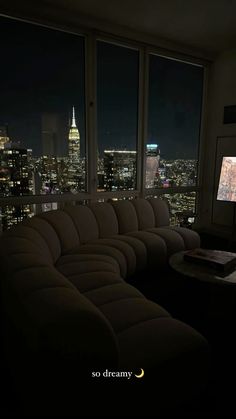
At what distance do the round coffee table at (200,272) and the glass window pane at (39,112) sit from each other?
6.25 feet

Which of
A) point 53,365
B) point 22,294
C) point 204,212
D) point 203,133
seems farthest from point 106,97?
point 53,365

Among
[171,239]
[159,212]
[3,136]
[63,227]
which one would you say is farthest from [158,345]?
[3,136]

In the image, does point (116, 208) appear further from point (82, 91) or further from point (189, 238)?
point (82, 91)

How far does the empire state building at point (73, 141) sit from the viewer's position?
372 cm

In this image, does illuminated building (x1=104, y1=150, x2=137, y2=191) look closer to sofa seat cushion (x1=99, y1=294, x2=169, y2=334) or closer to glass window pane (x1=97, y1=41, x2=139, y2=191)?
glass window pane (x1=97, y1=41, x2=139, y2=191)

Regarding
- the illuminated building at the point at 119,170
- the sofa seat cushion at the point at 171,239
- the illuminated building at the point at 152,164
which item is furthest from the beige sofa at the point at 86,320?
the illuminated building at the point at 152,164

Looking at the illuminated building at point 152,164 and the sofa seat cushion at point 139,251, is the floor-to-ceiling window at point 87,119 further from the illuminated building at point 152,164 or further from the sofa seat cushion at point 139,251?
the sofa seat cushion at point 139,251

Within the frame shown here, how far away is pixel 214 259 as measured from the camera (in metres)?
2.36

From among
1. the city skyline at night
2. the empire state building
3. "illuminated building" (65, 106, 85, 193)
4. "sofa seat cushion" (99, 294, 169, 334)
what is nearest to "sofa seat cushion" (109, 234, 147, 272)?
"sofa seat cushion" (99, 294, 169, 334)

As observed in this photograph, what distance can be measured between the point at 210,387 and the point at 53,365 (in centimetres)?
108

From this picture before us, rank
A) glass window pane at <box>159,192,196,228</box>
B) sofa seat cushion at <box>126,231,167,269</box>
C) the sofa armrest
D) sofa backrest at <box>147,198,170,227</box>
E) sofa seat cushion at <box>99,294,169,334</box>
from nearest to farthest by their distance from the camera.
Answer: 1. the sofa armrest
2. sofa seat cushion at <box>99,294,169,334</box>
3. sofa seat cushion at <box>126,231,167,269</box>
4. sofa backrest at <box>147,198,170,227</box>
5. glass window pane at <box>159,192,196,228</box>

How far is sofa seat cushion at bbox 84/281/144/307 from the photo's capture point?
168 cm

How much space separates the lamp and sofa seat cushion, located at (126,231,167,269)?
1.69 meters

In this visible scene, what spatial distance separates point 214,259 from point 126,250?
831mm
